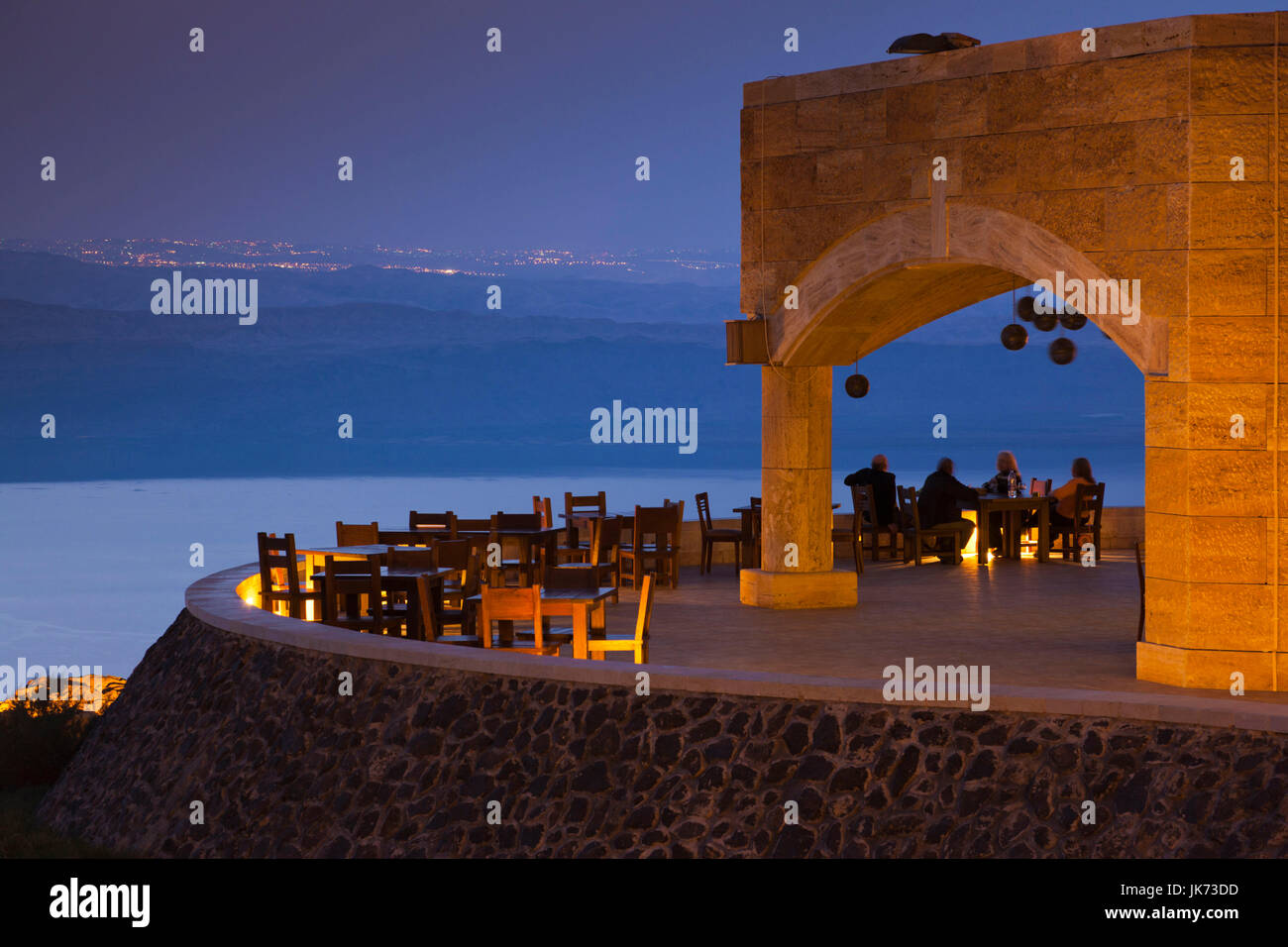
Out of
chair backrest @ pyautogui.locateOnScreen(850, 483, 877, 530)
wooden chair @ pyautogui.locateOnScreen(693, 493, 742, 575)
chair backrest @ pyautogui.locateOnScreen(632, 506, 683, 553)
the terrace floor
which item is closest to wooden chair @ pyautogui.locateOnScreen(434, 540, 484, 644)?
the terrace floor

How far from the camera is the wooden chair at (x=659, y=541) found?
13164 mm

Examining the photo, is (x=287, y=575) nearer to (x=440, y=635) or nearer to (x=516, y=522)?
(x=440, y=635)

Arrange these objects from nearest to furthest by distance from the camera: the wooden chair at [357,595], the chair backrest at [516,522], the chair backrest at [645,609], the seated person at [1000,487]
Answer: the chair backrest at [645,609] → the wooden chair at [357,595] → the chair backrest at [516,522] → the seated person at [1000,487]

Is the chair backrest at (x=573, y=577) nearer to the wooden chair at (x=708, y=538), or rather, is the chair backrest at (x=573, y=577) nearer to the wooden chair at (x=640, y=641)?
the wooden chair at (x=640, y=641)

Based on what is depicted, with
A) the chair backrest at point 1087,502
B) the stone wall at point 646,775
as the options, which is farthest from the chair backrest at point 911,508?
the stone wall at point 646,775

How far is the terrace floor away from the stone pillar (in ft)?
0.77

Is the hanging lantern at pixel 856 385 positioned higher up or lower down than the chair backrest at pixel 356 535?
higher up

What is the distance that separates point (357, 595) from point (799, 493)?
3676 mm

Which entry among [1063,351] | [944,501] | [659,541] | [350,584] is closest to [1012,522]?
[944,501]

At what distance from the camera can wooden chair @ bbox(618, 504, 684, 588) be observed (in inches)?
518

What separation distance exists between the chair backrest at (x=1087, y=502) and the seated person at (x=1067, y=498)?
5 centimetres

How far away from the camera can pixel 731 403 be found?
89875mm

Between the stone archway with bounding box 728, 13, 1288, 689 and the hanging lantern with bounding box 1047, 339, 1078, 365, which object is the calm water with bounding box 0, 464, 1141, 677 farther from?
the stone archway with bounding box 728, 13, 1288, 689
